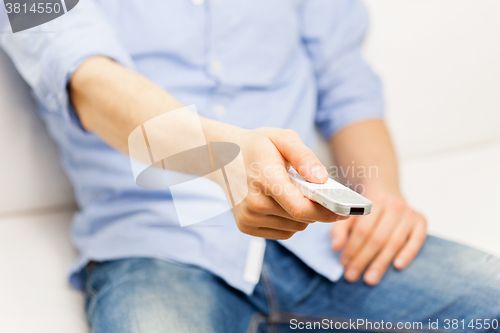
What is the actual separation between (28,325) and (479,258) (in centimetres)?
47

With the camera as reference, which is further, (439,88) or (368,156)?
(439,88)

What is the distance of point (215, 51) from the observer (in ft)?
1.59

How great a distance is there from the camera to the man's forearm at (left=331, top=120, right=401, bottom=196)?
0.53 meters

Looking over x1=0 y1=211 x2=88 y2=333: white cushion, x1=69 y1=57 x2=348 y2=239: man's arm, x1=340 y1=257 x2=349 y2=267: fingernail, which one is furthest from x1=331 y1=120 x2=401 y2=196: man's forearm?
x1=0 y1=211 x2=88 y2=333: white cushion

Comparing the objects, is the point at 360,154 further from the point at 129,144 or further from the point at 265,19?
the point at 129,144

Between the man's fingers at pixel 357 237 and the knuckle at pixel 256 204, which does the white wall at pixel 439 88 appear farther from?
the knuckle at pixel 256 204

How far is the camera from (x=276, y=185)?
260mm

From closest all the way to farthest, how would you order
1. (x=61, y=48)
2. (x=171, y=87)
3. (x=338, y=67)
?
(x=61, y=48) → (x=171, y=87) → (x=338, y=67)

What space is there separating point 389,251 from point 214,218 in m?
0.20

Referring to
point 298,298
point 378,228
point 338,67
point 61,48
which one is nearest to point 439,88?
point 338,67

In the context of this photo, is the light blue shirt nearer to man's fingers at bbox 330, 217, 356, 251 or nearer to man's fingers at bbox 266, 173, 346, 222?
man's fingers at bbox 330, 217, 356, 251

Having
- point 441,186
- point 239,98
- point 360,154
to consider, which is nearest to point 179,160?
point 239,98

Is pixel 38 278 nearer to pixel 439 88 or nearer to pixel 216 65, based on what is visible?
pixel 216 65

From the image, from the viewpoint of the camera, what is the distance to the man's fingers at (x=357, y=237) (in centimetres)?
46
